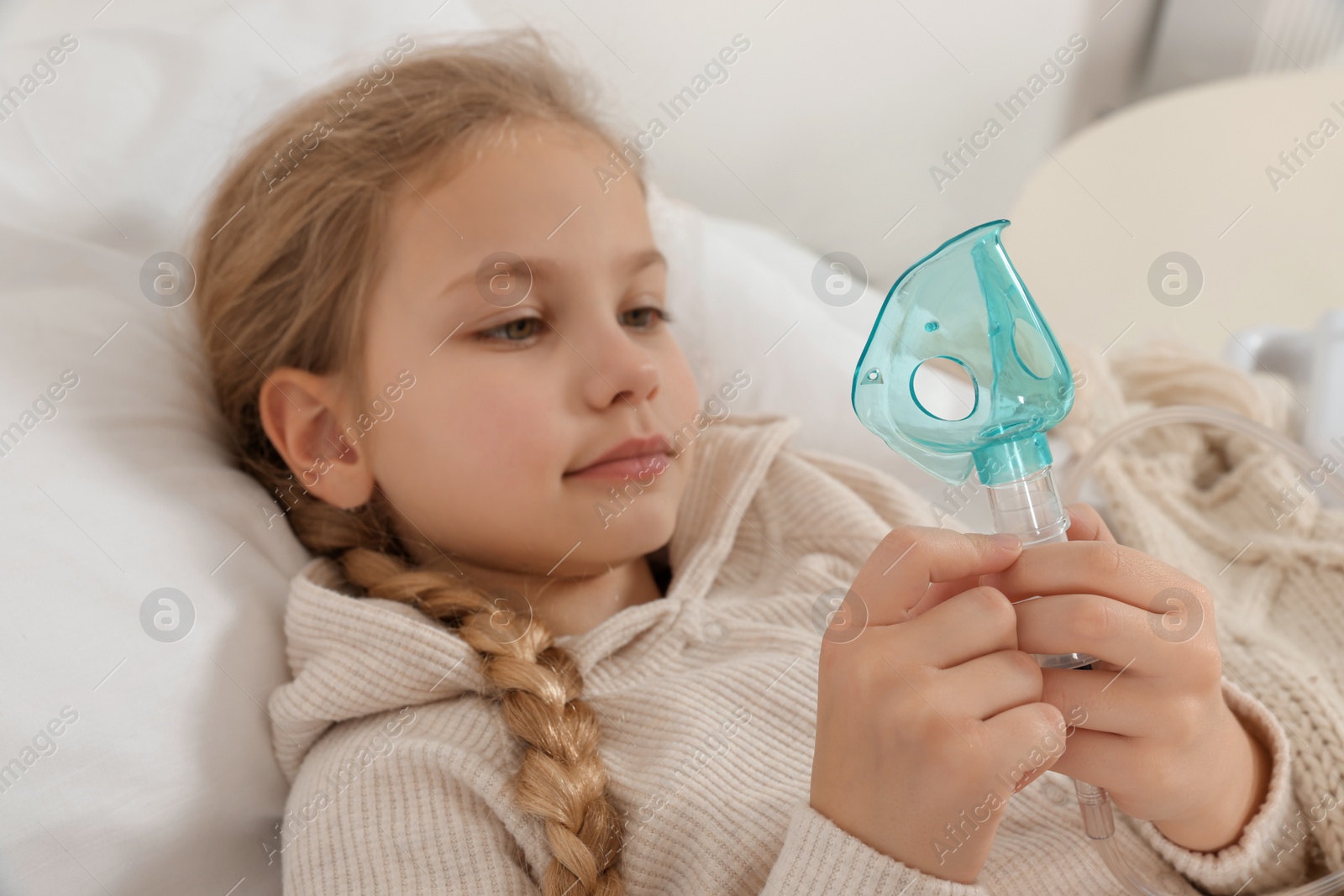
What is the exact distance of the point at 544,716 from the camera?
736 millimetres

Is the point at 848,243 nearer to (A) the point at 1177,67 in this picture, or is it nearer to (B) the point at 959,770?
(A) the point at 1177,67

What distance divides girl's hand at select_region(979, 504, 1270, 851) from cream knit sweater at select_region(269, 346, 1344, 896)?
93mm

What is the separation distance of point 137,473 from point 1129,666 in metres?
0.78

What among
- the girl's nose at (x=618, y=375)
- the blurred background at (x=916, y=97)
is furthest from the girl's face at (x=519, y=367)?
the blurred background at (x=916, y=97)

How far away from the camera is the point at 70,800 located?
0.68 meters

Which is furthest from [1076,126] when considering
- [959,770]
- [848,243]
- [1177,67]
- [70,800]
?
[70,800]

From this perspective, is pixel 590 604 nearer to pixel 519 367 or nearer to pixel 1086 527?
pixel 519 367

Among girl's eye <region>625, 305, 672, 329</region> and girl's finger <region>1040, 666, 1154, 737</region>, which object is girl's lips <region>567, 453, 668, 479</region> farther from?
girl's finger <region>1040, 666, 1154, 737</region>

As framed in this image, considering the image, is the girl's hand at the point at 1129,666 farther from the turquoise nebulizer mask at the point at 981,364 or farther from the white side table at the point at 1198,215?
the white side table at the point at 1198,215

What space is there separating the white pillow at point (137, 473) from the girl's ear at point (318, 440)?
0.06m

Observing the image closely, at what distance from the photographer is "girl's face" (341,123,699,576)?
0.79 metres

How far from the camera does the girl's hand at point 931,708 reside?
544 millimetres

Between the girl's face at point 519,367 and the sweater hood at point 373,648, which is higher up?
the girl's face at point 519,367

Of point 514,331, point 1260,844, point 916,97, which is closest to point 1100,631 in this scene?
point 1260,844
